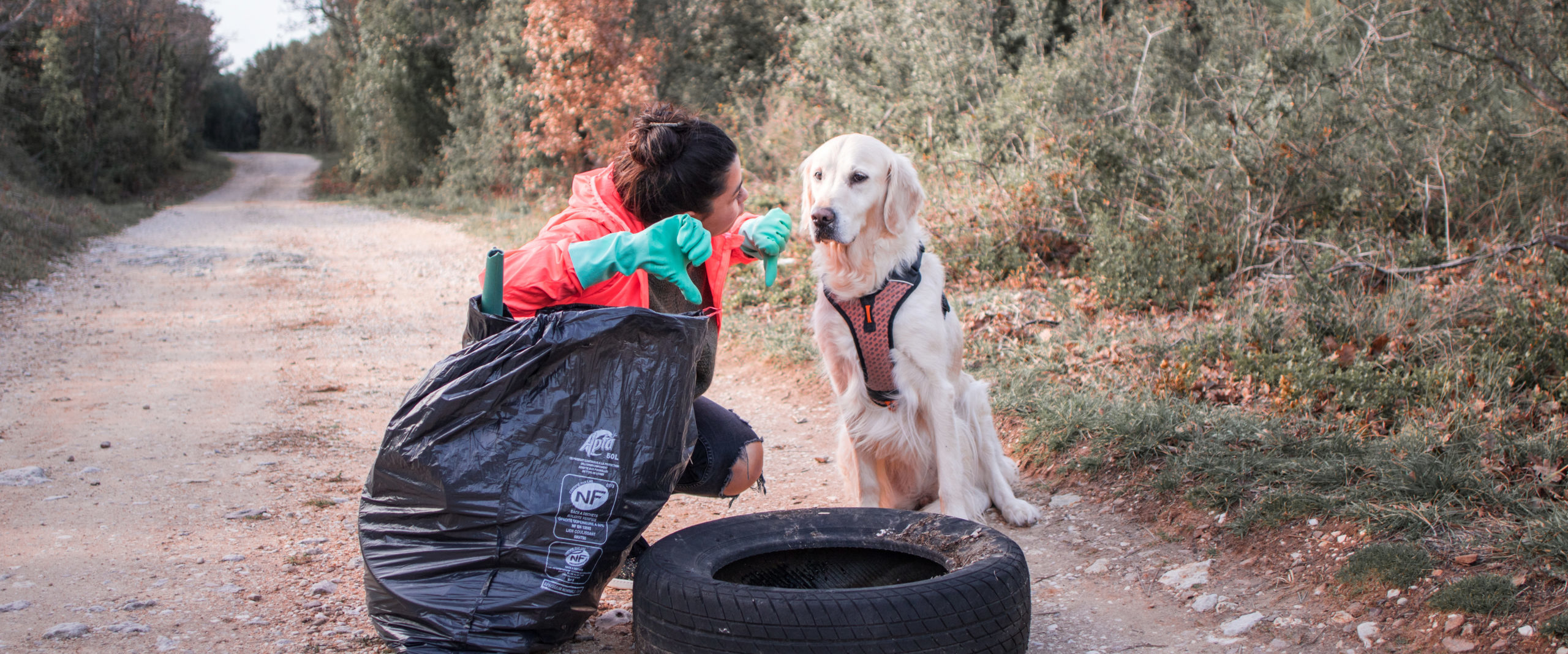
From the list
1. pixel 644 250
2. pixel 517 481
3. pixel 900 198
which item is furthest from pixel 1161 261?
pixel 517 481

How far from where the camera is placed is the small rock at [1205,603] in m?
2.82

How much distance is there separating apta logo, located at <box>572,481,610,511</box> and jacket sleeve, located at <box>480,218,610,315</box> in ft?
1.76

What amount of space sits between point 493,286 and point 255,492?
2.04 meters

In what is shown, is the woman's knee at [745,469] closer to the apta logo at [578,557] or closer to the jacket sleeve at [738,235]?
the jacket sleeve at [738,235]

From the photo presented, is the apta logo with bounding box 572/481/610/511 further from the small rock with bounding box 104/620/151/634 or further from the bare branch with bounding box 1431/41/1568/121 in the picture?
the bare branch with bounding box 1431/41/1568/121

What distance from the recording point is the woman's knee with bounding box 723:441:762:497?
302 cm

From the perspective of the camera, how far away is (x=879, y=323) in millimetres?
3391

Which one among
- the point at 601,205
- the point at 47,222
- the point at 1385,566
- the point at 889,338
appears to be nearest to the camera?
the point at 1385,566

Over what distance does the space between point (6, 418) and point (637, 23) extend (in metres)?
13.2

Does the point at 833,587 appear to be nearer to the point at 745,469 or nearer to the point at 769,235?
the point at 745,469

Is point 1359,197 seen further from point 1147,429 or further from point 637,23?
point 637,23

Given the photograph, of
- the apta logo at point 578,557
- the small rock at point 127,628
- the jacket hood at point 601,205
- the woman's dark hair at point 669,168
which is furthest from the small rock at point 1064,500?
the small rock at point 127,628

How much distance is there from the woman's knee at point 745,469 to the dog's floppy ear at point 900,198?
973 millimetres

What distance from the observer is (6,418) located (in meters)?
4.71
